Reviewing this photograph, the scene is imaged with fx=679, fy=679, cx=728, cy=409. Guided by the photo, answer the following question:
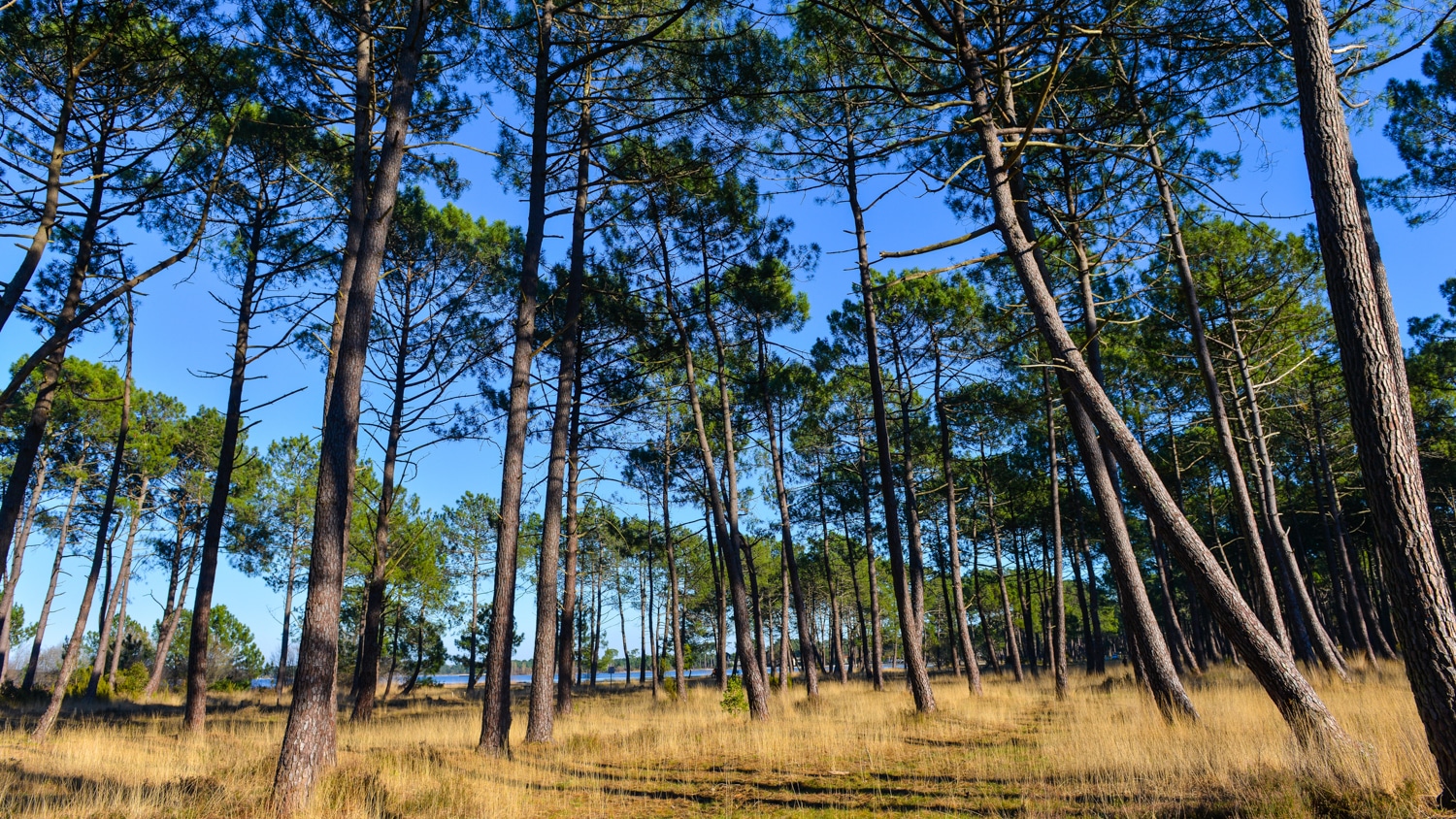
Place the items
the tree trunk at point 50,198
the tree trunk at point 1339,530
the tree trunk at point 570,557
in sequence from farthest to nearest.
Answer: the tree trunk at point 1339,530 → the tree trunk at point 570,557 → the tree trunk at point 50,198

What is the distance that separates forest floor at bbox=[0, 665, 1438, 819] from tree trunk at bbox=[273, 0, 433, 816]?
0.80 feet

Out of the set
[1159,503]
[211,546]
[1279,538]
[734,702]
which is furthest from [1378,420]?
[211,546]

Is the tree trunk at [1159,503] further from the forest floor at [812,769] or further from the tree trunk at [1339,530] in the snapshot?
the tree trunk at [1339,530]

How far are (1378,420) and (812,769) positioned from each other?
4.79 meters

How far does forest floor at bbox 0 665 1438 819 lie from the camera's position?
155 inches

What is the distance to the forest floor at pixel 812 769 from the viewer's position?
395 cm

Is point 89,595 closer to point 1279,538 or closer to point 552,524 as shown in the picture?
point 552,524

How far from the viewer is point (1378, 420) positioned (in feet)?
11.7

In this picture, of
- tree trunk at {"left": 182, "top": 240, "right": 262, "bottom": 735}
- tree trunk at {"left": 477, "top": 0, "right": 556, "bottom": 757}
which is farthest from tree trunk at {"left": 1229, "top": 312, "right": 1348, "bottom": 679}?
tree trunk at {"left": 182, "top": 240, "right": 262, "bottom": 735}

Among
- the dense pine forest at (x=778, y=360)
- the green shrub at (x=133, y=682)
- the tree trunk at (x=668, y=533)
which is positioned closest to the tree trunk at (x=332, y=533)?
the dense pine forest at (x=778, y=360)

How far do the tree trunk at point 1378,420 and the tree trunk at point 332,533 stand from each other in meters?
5.84

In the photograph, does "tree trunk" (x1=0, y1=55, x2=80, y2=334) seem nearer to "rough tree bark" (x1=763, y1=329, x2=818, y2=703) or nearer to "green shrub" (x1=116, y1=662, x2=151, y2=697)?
"rough tree bark" (x1=763, y1=329, x2=818, y2=703)

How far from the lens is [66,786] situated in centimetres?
523

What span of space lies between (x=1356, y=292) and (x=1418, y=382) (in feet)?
61.5
